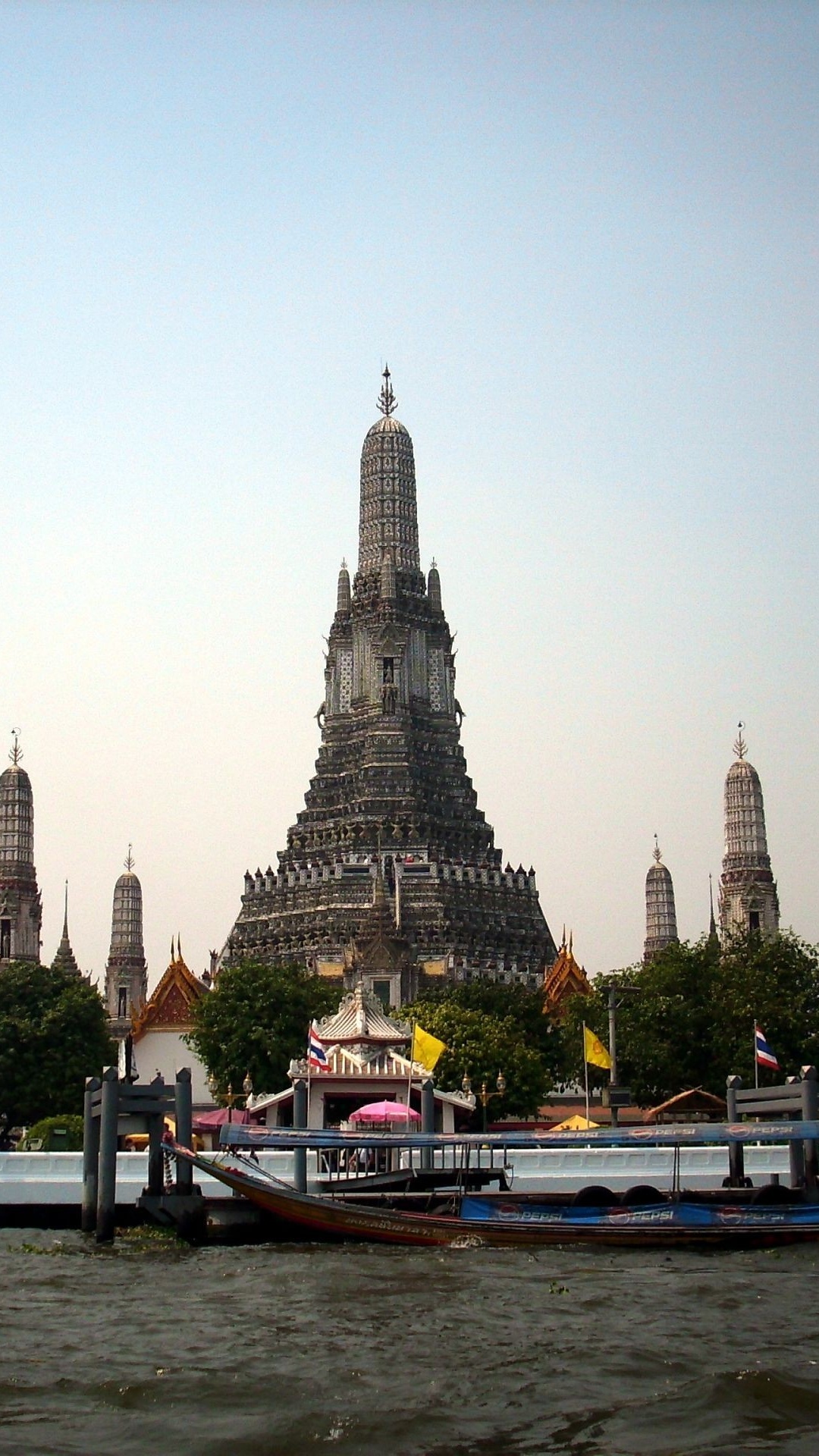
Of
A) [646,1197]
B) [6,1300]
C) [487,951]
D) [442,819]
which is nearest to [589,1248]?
[646,1197]

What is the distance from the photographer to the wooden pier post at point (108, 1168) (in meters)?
34.1

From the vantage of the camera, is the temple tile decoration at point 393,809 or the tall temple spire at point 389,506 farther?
the tall temple spire at point 389,506

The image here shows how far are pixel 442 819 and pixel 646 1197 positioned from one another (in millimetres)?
64320

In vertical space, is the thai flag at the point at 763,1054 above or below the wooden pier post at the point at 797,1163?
above

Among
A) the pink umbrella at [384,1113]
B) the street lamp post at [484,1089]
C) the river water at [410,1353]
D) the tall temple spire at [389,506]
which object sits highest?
the tall temple spire at [389,506]

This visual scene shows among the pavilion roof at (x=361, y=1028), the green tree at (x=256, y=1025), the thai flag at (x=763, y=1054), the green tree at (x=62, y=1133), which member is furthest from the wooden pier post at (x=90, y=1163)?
the green tree at (x=256, y=1025)

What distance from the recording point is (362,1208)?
32344 millimetres

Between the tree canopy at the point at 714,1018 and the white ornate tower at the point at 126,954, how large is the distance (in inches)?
1951

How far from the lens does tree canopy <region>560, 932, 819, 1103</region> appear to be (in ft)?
213

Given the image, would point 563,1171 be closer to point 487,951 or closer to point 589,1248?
point 589,1248

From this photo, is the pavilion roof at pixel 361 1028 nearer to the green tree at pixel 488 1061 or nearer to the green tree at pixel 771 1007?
the green tree at pixel 488 1061

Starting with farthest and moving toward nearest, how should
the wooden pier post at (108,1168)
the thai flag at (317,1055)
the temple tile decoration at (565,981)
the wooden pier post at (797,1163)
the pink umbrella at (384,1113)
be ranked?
1. the temple tile decoration at (565,981)
2. the thai flag at (317,1055)
3. the pink umbrella at (384,1113)
4. the wooden pier post at (797,1163)
5. the wooden pier post at (108,1168)

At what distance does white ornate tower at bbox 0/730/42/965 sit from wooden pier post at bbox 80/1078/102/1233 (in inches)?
2337

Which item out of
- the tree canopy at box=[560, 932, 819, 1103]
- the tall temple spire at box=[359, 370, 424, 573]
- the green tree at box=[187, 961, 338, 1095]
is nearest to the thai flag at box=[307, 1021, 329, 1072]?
the tree canopy at box=[560, 932, 819, 1103]
